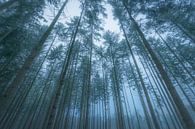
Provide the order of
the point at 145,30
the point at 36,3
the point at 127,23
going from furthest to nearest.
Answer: the point at 127,23 < the point at 36,3 < the point at 145,30

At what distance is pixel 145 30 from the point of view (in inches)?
443

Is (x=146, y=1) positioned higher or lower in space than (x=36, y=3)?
lower

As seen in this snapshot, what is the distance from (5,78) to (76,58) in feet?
24.1

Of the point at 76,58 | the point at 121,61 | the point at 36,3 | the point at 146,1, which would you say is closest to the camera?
the point at 146,1

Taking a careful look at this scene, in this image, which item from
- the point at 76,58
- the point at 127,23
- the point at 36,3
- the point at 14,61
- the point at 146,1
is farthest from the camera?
the point at 76,58

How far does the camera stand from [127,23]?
43.7ft

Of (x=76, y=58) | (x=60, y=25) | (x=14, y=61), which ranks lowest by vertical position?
(x=14, y=61)

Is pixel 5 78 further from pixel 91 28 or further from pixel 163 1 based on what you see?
pixel 163 1

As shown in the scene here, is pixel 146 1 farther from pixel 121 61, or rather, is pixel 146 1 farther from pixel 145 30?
pixel 121 61

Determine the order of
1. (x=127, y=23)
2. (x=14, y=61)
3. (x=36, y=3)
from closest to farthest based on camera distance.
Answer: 1. (x=36, y=3)
2. (x=127, y=23)
3. (x=14, y=61)

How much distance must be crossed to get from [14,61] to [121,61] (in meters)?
13.1

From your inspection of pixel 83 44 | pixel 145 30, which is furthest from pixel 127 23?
pixel 83 44

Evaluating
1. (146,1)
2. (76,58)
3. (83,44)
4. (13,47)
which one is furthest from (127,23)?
(13,47)

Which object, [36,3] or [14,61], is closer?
[36,3]
